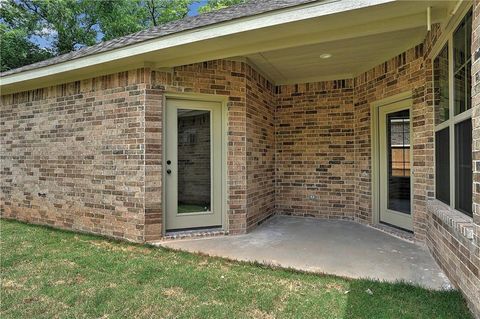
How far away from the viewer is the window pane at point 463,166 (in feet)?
8.62

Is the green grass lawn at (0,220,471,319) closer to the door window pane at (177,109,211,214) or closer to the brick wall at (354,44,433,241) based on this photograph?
the door window pane at (177,109,211,214)

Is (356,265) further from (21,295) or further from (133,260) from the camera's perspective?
(21,295)

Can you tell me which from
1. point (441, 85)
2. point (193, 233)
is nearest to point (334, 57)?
point (441, 85)

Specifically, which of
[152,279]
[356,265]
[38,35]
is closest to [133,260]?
[152,279]

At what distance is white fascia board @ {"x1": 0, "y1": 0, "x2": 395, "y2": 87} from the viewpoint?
110 inches

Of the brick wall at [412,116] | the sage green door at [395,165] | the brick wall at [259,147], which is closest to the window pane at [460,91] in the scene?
the brick wall at [412,116]

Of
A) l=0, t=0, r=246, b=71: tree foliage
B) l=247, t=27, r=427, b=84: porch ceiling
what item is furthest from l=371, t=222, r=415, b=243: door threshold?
l=0, t=0, r=246, b=71: tree foliage

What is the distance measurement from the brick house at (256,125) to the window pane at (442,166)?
0.08ft

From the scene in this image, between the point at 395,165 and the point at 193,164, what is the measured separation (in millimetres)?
3302

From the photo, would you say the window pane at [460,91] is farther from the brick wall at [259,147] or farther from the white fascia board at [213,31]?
the brick wall at [259,147]

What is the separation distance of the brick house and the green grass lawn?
2.25ft

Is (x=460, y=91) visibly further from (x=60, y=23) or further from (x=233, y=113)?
(x=60, y=23)

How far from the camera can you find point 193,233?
4.55m

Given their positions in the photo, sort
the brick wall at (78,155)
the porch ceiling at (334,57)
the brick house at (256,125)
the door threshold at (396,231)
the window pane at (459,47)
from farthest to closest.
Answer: the brick wall at (78,155) → the door threshold at (396,231) → the porch ceiling at (334,57) → the brick house at (256,125) → the window pane at (459,47)
